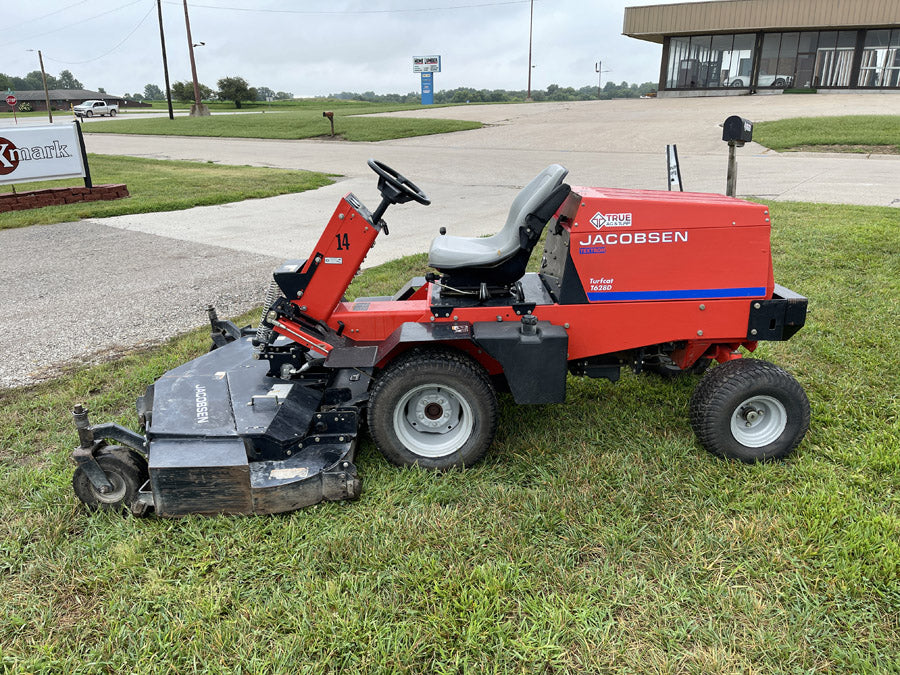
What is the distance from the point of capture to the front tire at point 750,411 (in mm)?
3193

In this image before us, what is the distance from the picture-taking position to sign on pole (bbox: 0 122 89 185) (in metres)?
10.7

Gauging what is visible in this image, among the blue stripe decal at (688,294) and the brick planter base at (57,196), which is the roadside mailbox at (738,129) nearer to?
the blue stripe decal at (688,294)

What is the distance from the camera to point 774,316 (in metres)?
3.27

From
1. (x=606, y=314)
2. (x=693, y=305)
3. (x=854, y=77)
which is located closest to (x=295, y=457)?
(x=606, y=314)

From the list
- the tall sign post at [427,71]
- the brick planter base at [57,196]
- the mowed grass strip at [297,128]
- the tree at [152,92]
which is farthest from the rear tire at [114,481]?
the tree at [152,92]

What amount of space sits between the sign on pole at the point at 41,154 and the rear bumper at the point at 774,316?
472 inches

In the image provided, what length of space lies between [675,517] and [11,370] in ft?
15.1

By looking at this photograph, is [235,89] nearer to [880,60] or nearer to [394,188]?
[880,60]

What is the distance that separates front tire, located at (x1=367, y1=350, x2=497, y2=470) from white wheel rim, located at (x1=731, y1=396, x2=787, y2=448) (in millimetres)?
1287

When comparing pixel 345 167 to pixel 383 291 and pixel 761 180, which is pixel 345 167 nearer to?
pixel 761 180

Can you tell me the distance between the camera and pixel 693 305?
3.24m

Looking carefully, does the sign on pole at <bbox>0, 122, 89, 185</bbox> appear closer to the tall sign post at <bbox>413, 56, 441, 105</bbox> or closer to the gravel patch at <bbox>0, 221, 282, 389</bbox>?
the gravel patch at <bbox>0, 221, 282, 389</bbox>

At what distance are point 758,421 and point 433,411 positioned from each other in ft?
5.62

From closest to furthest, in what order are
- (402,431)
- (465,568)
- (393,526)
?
1. (465,568)
2. (393,526)
3. (402,431)
